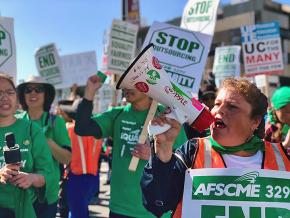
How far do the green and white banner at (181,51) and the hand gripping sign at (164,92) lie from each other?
8.65 feet

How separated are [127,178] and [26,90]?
1.52m

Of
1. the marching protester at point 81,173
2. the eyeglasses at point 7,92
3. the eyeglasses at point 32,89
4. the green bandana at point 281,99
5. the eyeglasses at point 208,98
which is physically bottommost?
the marching protester at point 81,173

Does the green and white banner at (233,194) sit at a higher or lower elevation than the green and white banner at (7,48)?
lower

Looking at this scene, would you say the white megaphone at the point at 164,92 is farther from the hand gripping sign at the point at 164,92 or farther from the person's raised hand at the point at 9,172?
the person's raised hand at the point at 9,172

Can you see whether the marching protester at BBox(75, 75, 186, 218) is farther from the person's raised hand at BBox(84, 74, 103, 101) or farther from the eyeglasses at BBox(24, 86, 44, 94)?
the eyeglasses at BBox(24, 86, 44, 94)

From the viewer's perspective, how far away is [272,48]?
10.7m

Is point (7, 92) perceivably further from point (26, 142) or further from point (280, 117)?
point (280, 117)

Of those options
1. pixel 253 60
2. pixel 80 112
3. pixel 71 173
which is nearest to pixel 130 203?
pixel 80 112

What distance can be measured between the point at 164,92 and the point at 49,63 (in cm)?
787

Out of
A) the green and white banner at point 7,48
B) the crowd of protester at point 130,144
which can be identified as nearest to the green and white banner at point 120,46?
the crowd of protester at point 130,144

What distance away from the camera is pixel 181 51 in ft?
16.0

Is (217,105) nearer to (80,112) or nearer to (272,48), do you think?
(80,112)

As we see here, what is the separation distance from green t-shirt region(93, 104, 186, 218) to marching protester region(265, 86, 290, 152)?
1089mm

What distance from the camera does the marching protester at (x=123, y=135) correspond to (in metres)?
3.60
